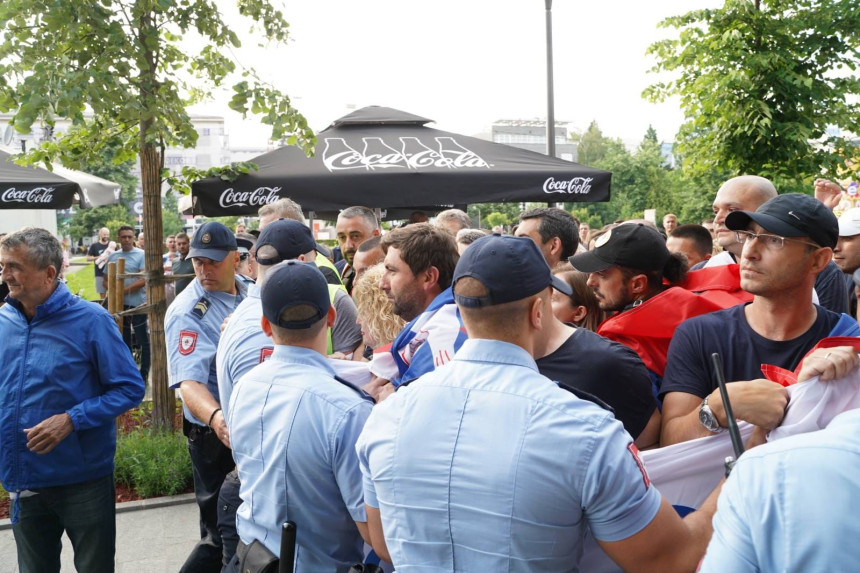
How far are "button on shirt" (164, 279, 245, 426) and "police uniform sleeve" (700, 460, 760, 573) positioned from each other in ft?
11.3

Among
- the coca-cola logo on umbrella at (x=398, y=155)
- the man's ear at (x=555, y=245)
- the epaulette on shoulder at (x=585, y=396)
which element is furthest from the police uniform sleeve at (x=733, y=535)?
the coca-cola logo on umbrella at (x=398, y=155)

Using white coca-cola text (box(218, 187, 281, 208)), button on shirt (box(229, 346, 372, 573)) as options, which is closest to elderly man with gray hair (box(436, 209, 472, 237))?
white coca-cola text (box(218, 187, 281, 208))

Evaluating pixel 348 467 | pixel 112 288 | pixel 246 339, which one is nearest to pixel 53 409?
pixel 246 339

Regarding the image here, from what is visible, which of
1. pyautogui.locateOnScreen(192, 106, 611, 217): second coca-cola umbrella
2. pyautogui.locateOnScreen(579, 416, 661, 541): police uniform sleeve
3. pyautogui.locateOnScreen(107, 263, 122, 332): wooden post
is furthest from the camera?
pyautogui.locateOnScreen(107, 263, 122, 332): wooden post

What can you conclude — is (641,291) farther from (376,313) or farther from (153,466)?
(153,466)

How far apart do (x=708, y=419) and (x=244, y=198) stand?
5.47 metres

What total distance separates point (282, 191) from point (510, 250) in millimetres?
5338

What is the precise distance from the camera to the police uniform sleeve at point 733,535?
47.6 inches

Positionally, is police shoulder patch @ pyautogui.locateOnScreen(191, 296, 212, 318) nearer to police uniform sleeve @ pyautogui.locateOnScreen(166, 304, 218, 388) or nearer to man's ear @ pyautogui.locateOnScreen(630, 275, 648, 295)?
police uniform sleeve @ pyautogui.locateOnScreen(166, 304, 218, 388)

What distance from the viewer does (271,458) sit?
8.29 ft

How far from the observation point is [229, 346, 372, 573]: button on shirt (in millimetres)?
2477

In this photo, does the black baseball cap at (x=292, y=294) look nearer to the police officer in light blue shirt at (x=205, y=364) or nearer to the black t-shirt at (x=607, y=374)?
the black t-shirt at (x=607, y=374)

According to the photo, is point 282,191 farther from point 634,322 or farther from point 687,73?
point 687,73

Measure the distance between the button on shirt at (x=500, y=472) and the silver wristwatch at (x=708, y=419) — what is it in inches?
21.9
